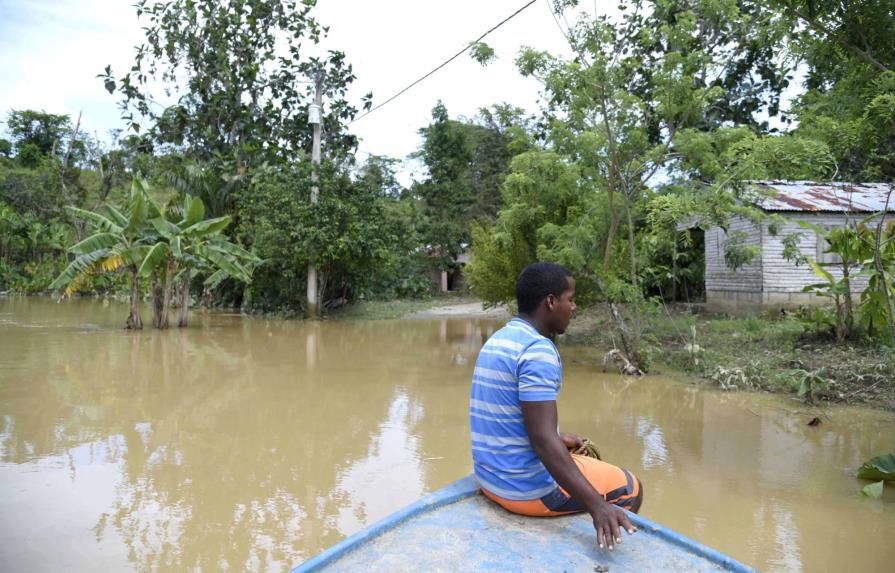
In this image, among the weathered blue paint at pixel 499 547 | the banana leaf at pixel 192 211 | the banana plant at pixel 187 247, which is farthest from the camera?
the banana leaf at pixel 192 211

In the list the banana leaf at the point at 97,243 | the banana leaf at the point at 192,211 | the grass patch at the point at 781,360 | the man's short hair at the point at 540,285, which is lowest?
the grass patch at the point at 781,360

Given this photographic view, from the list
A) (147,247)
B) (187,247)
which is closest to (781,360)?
(187,247)

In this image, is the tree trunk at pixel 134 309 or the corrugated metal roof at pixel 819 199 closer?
the corrugated metal roof at pixel 819 199

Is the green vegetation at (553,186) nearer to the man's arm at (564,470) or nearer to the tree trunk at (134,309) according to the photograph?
the tree trunk at (134,309)

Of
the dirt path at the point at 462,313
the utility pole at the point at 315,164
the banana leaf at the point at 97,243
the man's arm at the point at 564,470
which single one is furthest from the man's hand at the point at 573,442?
the dirt path at the point at 462,313

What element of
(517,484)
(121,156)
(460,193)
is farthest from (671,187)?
(121,156)

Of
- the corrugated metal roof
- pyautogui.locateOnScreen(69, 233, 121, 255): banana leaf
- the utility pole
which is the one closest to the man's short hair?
the corrugated metal roof

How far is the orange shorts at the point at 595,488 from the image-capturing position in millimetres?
2812

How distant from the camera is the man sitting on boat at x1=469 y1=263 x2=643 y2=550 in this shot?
104 inches

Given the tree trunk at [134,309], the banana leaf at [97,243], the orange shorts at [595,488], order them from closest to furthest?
the orange shorts at [595,488], the banana leaf at [97,243], the tree trunk at [134,309]

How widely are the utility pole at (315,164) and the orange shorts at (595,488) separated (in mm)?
18857

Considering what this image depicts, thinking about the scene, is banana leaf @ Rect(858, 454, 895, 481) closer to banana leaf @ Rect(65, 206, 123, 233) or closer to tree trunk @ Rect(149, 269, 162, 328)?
banana leaf @ Rect(65, 206, 123, 233)

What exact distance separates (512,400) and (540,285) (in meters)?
0.50

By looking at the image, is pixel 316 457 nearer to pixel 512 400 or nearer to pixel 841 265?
pixel 512 400
